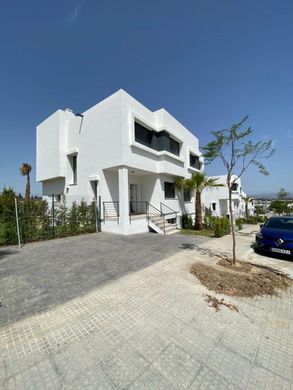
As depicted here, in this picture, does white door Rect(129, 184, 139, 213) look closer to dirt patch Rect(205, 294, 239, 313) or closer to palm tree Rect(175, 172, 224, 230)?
palm tree Rect(175, 172, 224, 230)

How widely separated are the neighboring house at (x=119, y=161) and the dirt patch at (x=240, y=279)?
20.1 feet

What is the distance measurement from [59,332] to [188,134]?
18.6 metres

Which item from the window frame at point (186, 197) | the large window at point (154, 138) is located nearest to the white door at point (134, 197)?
the large window at point (154, 138)

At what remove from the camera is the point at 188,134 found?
18.1 meters

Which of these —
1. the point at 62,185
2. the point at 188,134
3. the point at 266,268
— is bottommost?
the point at 266,268

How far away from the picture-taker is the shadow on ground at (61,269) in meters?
3.46

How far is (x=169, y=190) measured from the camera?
602 inches

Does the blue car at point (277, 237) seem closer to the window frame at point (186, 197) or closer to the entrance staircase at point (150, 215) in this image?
the entrance staircase at point (150, 215)

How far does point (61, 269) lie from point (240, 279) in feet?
16.4

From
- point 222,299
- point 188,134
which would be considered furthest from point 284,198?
point 222,299

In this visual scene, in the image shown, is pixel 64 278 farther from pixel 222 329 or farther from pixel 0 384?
pixel 222 329

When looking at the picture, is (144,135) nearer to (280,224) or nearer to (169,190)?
(169,190)

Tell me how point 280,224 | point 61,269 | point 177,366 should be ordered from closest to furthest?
point 177,366, point 61,269, point 280,224

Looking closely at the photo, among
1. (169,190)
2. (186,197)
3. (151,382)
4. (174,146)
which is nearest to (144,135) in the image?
(174,146)
